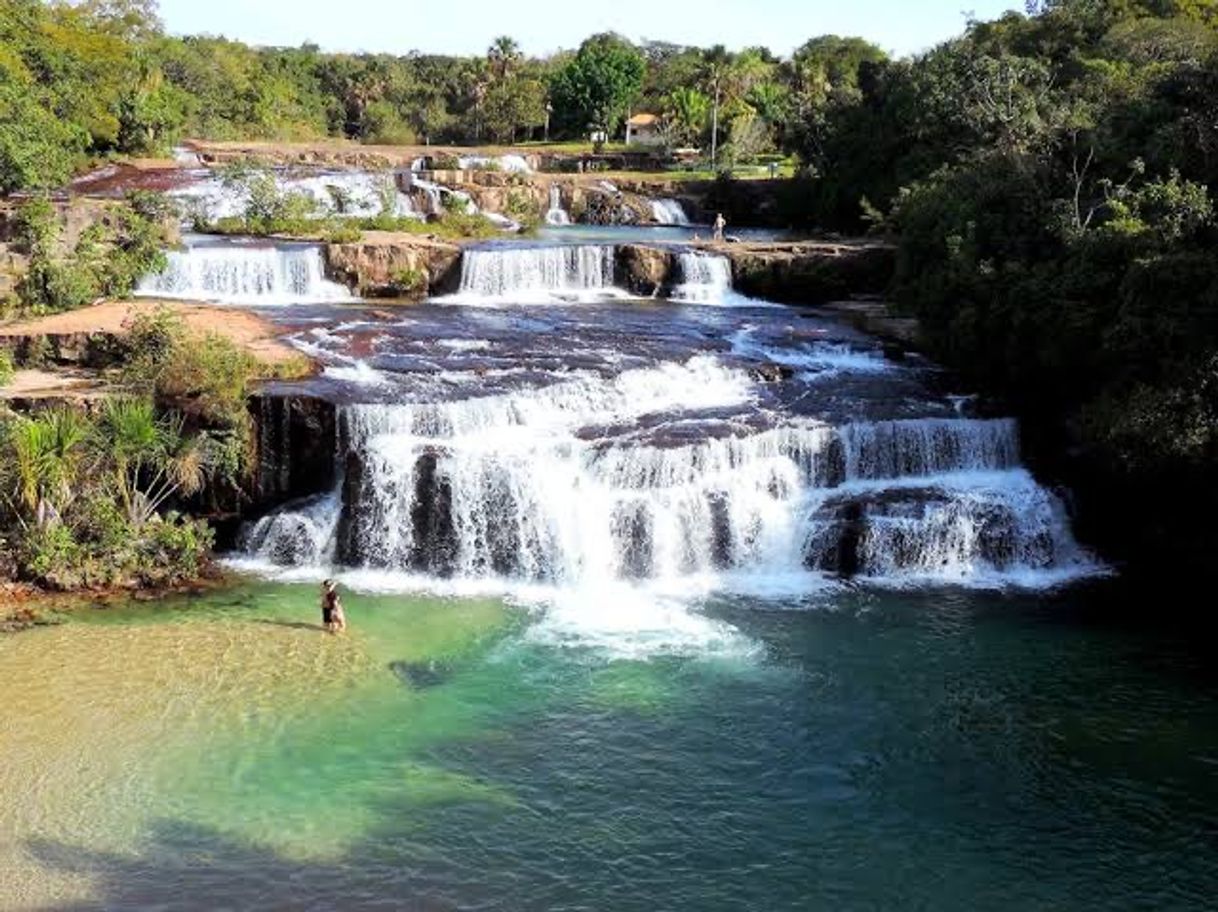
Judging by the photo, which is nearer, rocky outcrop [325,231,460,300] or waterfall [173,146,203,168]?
rocky outcrop [325,231,460,300]

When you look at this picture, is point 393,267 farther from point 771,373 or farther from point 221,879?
point 221,879

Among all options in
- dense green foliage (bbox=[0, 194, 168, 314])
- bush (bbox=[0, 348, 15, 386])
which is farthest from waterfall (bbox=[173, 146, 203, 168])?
bush (bbox=[0, 348, 15, 386])

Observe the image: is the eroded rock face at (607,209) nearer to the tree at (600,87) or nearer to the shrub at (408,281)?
the shrub at (408,281)

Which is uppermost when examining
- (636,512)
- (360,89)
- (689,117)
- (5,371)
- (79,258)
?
(360,89)

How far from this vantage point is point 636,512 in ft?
63.7

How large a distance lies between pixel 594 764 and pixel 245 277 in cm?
2105

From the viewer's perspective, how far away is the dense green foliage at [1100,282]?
721 inches

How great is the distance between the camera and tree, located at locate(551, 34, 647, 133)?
7588cm

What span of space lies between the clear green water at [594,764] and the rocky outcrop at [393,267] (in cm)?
1557

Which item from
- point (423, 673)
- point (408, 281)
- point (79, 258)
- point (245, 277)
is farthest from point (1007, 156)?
point (79, 258)

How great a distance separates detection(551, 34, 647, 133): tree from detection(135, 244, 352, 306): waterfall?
47.8m

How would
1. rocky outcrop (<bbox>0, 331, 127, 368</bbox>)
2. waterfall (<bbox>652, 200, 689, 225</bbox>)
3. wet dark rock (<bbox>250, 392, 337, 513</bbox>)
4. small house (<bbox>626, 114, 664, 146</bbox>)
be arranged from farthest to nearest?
small house (<bbox>626, 114, 664, 146</bbox>) < waterfall (<bbox>652, 200, 689, 225</bbox>) < rocky outcrop (<bbox>0, 331, 127, 368</bbox>) < wet dark rock (<bbox>250, 392, 337, 513</bbox>)

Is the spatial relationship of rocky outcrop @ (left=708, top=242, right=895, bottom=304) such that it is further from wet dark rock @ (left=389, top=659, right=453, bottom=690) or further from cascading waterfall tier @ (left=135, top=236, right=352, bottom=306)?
wet dark rock @ (left=389, top=659, right=453, bottom=690)

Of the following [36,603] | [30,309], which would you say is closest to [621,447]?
[36,603]
